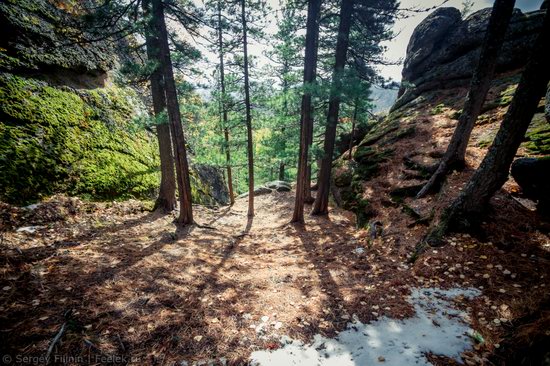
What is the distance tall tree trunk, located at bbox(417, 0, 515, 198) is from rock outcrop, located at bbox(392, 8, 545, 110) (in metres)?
6.04

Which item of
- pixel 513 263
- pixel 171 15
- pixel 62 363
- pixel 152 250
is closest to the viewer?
pixel 62 363

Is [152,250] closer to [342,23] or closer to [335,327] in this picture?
[335,327]

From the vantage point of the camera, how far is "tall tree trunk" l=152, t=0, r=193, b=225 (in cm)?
727

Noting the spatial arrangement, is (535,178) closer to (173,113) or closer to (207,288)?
(207,288)

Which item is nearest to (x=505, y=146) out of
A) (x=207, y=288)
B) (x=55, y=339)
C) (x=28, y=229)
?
(x=207, y=288)

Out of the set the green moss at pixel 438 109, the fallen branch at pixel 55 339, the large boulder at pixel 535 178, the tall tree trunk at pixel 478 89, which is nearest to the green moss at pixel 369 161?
the tall tree trunk at pixel 478 89

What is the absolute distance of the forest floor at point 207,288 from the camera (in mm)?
3089

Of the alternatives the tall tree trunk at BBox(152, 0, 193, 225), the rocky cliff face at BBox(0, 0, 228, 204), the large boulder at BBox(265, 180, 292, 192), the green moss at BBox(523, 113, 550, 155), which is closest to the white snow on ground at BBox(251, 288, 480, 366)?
the green moss at BBox(523, 113, 550, 155)

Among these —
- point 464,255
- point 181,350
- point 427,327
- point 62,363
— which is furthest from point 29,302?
point 464,255

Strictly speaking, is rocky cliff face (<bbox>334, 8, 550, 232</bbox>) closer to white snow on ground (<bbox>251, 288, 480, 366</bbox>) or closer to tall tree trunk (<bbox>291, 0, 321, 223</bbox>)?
tall tree trunk (<bbox>291, 0, 321, 223</bbox>)

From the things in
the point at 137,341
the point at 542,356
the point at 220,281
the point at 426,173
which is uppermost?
the point at 426,173

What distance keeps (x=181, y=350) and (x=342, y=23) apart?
1047 cm

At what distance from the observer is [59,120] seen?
8.34 m

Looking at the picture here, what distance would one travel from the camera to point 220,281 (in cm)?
521
